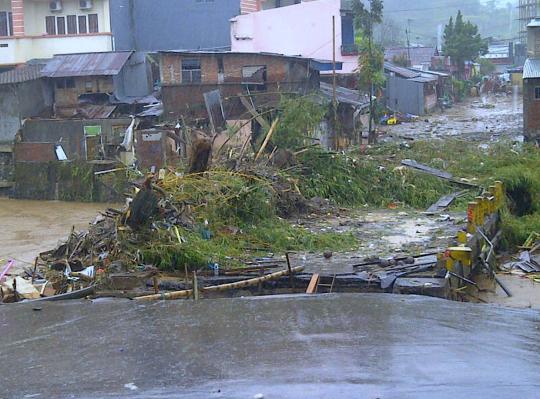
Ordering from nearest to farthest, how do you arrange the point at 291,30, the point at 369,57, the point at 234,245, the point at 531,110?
the point at 234,245
the point at 531,110
the point at 369,57
the point at 291,30

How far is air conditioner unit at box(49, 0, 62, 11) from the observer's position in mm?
32500

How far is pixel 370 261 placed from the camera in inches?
396

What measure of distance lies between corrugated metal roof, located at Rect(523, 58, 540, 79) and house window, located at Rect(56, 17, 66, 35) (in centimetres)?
1847

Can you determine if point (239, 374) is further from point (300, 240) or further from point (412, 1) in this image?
point (412, 1)

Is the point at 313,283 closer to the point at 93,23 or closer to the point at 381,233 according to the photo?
the point at 381,233

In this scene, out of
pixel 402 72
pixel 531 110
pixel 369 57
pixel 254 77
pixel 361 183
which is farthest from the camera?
pixel 402 72

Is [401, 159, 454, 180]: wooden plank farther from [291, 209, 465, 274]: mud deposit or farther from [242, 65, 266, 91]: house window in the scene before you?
[242, 65, 266, 91]: house window

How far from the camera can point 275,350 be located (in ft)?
14.9

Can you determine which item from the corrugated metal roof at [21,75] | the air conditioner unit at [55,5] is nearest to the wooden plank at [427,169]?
the corrugated metal roof at [21,75]

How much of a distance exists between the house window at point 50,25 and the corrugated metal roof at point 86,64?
4619 millimetres

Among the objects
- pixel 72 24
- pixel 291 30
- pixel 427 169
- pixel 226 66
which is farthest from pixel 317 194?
pixel 72 24

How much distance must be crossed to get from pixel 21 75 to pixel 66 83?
1.62 meters

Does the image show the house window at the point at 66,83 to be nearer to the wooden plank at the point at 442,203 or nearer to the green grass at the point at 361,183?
the green grass at the point at 361,183

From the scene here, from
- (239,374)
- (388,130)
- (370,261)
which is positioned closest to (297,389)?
(239,374)
